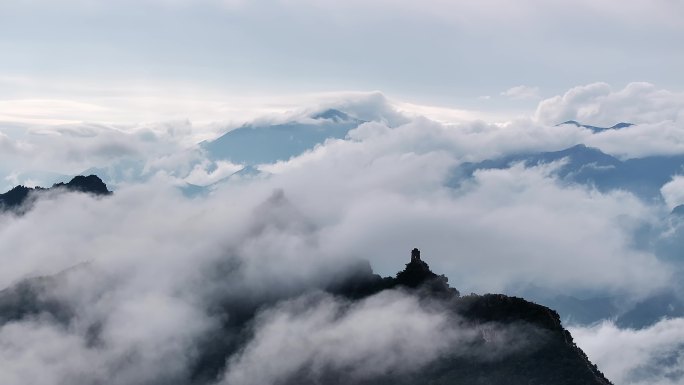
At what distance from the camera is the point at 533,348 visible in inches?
7554

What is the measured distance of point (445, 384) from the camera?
199 metres

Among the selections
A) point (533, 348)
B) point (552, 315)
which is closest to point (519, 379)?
point (533, 348)

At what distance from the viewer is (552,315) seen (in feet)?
652

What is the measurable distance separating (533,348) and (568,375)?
1261 centimetres

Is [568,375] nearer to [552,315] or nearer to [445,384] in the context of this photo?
[552,315]

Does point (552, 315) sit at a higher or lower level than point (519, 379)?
higher

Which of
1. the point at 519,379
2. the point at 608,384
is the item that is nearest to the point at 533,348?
the point at 519,379

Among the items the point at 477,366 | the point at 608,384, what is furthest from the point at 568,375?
the point at 477,366

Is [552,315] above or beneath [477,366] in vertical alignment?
above

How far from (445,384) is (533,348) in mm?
25317

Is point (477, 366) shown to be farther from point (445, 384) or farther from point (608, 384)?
point (608, 384)

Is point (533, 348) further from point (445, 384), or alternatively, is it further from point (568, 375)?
point (445, 384)

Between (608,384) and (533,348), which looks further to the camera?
(533,348)

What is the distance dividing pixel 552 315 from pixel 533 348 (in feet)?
39.5
